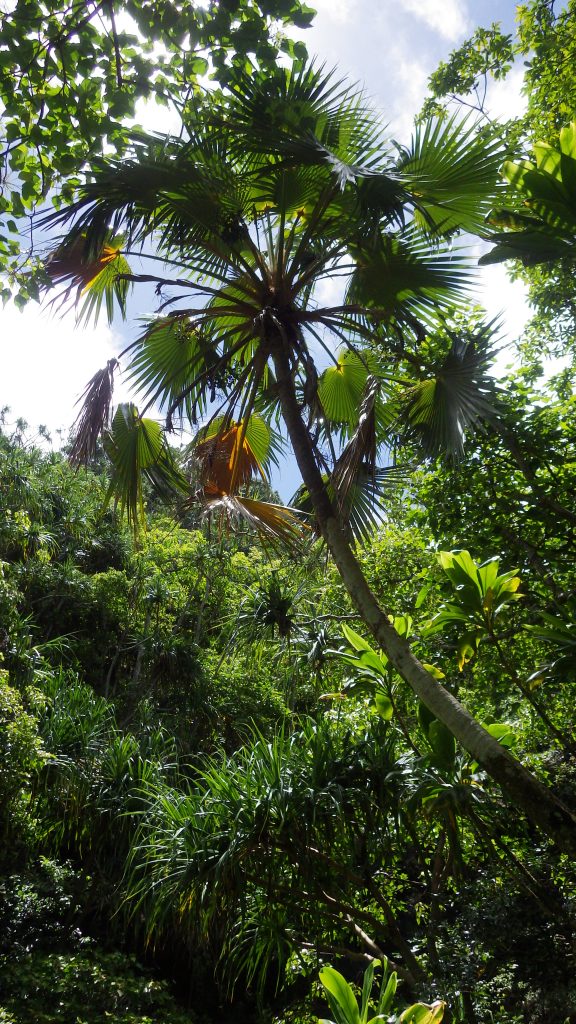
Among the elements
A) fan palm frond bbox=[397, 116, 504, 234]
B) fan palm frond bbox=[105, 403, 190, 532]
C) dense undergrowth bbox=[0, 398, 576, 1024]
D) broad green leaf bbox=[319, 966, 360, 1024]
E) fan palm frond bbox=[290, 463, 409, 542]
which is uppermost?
fan palm frond bbox=[397, 116, 504, 234]

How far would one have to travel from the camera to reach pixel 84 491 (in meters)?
17.3

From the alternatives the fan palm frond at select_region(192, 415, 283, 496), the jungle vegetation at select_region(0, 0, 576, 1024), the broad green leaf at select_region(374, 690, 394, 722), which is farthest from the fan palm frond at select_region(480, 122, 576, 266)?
the broad green leaf at select_region(374, 690, 394, 722)

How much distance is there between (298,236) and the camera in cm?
473

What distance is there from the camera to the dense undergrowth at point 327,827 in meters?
3.79

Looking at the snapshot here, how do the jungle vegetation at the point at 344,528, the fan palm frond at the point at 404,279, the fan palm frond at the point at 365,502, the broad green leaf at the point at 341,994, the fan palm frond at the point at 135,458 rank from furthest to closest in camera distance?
the fan palm frond at the point at 135,458, the fan palm frond at the point at 365,502, the fan palm frond at the point at 404,279, the jungle vegetation at the point at 344,528, the broad green leaf at the point at 341,994

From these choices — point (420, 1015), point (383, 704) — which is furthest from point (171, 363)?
point (420, 1015)

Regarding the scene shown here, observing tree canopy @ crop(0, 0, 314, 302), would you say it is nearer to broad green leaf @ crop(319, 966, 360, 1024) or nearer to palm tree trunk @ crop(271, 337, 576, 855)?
palm tree trunk @ crop(271, 337, 576, 855)

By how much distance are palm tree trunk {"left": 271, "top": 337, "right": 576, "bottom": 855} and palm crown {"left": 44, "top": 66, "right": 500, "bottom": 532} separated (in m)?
0.13

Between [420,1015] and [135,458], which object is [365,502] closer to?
[135,458]

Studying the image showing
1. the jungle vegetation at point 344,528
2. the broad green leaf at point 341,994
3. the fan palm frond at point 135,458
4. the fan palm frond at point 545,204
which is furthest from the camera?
the fan palm frond at point 135,458

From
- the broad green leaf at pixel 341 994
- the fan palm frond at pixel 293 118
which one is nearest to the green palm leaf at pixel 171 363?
the fan palm frond at pixel 293 118

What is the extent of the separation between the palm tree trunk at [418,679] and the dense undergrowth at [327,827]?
0.40m

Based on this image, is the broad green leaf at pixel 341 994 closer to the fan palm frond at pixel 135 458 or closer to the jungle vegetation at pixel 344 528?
the jungle vegetation at pixel 344 528

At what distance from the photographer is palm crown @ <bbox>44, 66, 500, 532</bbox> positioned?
11.8 ft
